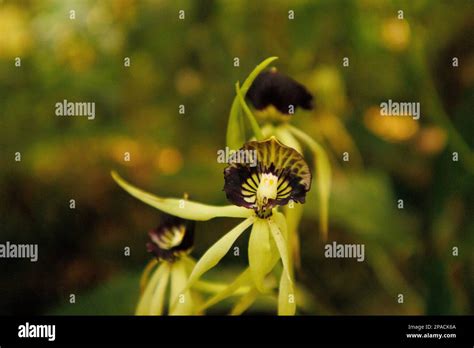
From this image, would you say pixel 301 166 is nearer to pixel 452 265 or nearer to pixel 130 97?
pixel 452 265

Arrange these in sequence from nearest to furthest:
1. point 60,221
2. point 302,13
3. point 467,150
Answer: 1. point 467,150
2. point 302,13
3. point 60,221

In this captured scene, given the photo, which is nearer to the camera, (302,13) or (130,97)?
(302,13)

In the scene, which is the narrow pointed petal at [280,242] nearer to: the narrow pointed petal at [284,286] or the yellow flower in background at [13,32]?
the narrow pointed petal at [284,286]

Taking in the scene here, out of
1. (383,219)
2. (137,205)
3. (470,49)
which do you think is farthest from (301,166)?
(470,49)

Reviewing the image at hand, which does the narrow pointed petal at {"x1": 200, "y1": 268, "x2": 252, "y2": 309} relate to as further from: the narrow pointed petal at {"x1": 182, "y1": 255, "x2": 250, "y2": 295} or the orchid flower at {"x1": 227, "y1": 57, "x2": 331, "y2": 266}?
the orchid flower at {"x1": 227, "y1": 57, "x2": 331, "y2": 266}

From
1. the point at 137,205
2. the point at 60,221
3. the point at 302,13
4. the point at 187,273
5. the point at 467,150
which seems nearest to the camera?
the point at 187,273

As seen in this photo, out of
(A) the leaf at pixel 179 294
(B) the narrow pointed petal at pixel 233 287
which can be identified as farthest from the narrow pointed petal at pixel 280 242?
(A) the leaf at pixel 179 294

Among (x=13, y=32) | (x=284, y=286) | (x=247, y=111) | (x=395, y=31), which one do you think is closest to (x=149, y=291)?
(x=284, y=286)

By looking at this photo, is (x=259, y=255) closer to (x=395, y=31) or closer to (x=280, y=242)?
(x=280, y=242)
